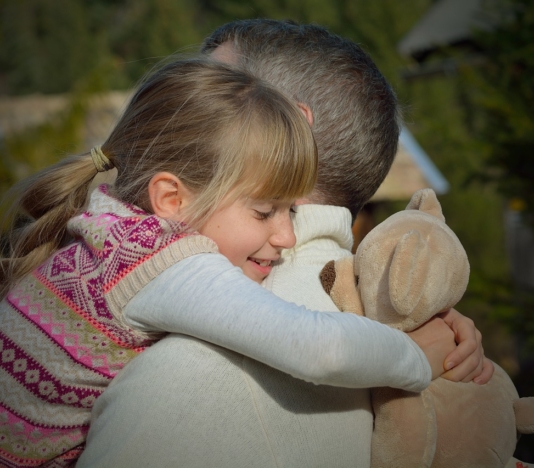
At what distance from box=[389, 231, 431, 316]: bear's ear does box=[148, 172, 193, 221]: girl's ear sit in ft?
1.88

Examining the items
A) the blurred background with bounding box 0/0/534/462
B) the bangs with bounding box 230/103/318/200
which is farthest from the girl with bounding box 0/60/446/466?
the blurred background with bounding box 0/0/534/462

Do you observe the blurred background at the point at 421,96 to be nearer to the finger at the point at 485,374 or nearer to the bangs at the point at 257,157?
the bangs at the point at 257,157

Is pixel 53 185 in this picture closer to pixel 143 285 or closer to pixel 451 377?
pixel 143 285

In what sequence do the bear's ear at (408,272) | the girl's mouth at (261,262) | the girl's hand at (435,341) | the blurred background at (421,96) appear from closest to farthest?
the bear's ear at (408,272) → the girl's hand at (435,341) → the girl's mouth at (261,262) → the blurred background at (421,96)

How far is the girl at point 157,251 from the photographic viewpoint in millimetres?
1571

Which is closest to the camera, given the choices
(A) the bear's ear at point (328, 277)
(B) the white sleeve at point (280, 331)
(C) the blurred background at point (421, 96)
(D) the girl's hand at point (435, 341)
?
(B) the white sleeve at point (280, 331)

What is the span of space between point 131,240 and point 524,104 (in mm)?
4551

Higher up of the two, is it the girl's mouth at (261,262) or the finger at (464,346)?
the girl's mouth at (261,262)

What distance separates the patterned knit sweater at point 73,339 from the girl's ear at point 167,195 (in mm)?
63

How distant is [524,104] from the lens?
17.9ft

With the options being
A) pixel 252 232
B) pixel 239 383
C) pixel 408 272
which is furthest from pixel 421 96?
pixel 239 383

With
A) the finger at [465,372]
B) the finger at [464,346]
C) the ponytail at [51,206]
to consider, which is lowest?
the finger at [465,372]

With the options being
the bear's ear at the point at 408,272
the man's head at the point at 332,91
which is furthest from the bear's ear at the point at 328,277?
the man's head at the point at 332,91

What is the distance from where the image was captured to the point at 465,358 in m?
1.70
